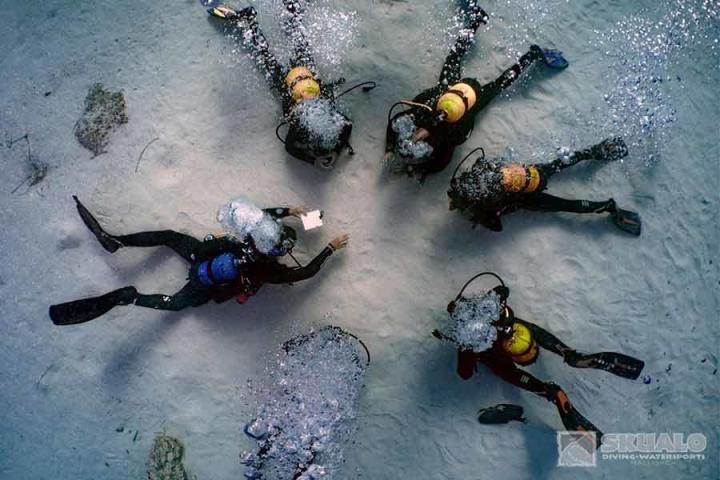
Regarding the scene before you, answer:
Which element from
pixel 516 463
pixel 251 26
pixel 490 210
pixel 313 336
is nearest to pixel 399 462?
pixel 516 463

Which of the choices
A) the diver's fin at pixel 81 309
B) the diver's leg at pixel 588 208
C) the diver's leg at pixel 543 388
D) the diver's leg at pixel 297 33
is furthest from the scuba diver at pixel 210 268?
the diver's leg at pixel 588 208

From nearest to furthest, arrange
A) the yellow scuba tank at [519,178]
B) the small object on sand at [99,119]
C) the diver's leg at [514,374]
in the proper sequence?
the yellow scuba tank at [519,178] < the diver's leg at [514,374] < the small object on sand at [99,119]

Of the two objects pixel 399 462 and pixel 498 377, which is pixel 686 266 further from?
pixel 399 462

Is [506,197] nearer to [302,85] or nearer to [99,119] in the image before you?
[302,85]

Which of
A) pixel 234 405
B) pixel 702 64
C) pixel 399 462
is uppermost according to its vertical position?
pixel 702 64

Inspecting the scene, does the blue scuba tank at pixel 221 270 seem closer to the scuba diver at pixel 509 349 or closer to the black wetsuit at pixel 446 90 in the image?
the scuba diver at pixel 509 349
